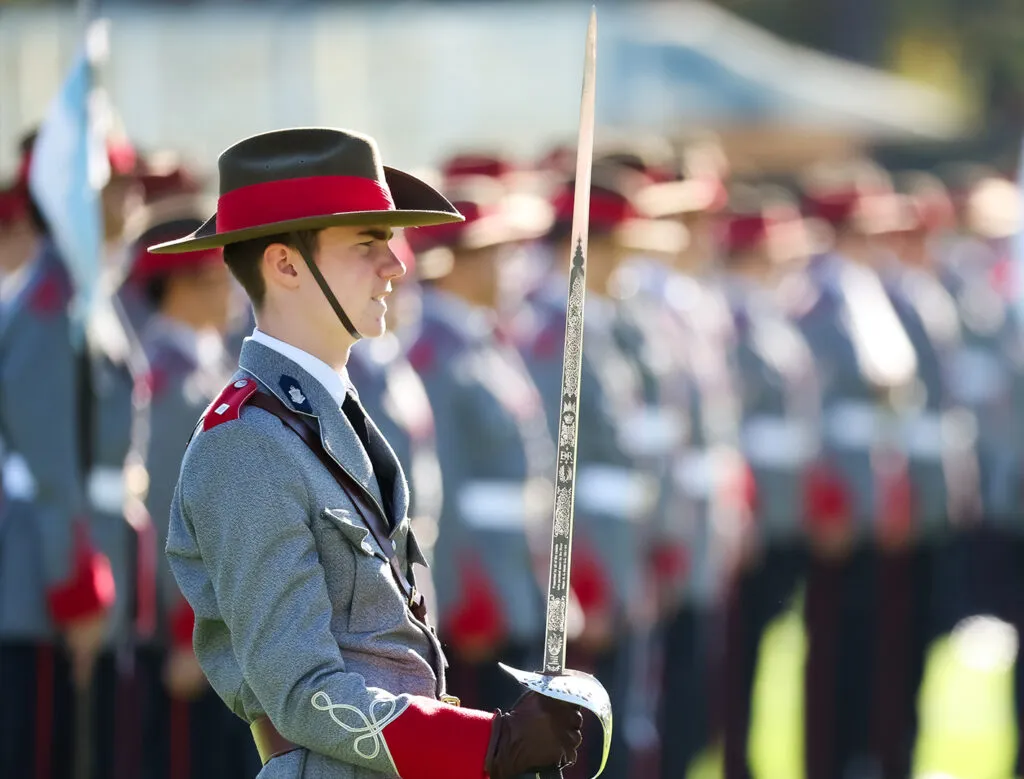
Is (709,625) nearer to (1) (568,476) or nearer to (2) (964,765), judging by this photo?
(2) (964,765)

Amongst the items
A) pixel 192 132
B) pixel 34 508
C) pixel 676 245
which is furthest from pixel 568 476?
pixel 192 132

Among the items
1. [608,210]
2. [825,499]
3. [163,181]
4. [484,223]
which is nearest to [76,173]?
[484,223]

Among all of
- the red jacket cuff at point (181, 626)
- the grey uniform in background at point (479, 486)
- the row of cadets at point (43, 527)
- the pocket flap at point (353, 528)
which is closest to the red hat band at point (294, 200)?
the pocket flap at point (353, 528)

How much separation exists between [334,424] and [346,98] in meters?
11.1

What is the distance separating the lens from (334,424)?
3.12 m

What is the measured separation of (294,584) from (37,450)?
2.76 meters

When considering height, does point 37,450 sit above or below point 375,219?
below

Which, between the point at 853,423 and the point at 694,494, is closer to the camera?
the point at 694,494

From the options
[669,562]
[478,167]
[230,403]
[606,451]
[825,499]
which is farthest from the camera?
[478,167]

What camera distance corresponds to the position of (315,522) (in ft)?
9.95

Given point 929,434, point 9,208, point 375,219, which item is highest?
point 375,219

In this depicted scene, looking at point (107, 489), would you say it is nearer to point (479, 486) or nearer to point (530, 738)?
A: point (479, 486)

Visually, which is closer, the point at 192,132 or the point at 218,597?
the point at 218,597

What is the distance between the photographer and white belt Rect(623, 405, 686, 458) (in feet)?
23.7
